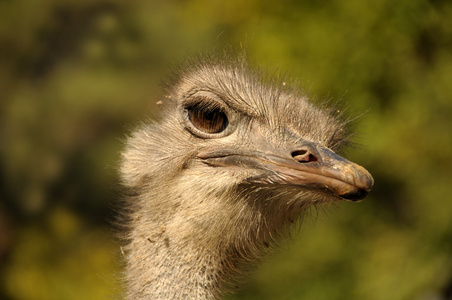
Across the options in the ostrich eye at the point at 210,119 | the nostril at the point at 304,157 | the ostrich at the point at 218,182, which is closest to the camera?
the nostril at the point at 304,157

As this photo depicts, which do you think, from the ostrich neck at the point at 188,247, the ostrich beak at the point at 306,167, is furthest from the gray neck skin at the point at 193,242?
the ostrich beak at the point at 306,167

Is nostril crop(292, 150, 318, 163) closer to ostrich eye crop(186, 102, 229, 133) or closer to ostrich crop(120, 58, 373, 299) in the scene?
ostrich crop(120, 58, 373, 299)

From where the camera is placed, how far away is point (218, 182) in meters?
2.34

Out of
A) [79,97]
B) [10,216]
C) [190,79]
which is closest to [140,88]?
[79,97]

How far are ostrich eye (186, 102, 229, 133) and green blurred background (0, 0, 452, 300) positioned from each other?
4.60 m

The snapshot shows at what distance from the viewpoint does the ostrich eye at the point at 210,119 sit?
2.44m

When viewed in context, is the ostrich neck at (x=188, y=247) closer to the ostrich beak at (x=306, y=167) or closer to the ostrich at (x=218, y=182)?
the ostrich at (x=218, y=182)

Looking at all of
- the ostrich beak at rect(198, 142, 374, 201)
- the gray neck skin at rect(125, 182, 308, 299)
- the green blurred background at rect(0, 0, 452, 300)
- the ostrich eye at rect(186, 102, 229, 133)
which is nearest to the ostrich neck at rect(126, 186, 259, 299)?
the gray neck skin at rect(125, 182, 308, 299)

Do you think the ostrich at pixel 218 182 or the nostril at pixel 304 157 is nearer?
the nostril at pixel 304 157

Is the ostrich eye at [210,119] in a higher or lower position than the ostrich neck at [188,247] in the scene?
higher

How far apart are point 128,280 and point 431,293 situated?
5.41 m

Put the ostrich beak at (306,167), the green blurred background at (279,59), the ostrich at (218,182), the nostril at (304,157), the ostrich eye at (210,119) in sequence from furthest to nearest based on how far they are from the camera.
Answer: the green blurred background at (279,59) → the ostrich eye at (210,119) → the ostrich at (218,182) → the nostril at (304,157) → the ostrich beak at (306,167)

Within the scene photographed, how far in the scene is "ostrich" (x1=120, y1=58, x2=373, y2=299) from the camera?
7.62 feet

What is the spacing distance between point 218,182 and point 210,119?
0.86 ft
